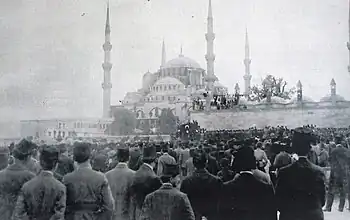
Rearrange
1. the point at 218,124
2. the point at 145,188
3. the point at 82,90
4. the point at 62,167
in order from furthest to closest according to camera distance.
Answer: the point at 218,124
the point at 82,90
the point at 62,167
the point at 145,188

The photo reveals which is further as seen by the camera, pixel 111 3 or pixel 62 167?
pixel 111 3

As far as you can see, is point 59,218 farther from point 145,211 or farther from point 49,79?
point 49,79

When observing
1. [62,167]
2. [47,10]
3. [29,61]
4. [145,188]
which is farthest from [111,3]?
[145,188]

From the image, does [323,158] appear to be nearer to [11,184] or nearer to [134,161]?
[134,161]

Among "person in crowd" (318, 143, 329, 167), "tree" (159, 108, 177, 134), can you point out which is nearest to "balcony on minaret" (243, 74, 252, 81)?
"tree" (159, 108, 177, 134)

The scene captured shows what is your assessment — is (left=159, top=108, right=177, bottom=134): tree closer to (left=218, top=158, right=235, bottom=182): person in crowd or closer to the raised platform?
the raised platform

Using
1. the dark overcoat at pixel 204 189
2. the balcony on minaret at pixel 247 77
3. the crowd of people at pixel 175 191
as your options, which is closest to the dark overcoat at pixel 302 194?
the crowd of people at pixel 175 191

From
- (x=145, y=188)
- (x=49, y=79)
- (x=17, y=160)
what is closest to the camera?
(x=17, y=160)
